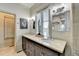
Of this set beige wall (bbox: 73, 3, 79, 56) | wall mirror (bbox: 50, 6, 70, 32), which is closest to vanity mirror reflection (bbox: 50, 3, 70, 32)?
wall mirror (bbox: 50, 6, 70, 32)

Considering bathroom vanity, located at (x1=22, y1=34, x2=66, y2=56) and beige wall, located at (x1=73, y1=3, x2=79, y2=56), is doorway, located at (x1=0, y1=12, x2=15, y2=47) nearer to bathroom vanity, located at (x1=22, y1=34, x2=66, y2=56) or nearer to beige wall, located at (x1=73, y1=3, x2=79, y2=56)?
bathroom vanity, located at (x1=22, y1=34, x2=66, y2=56)

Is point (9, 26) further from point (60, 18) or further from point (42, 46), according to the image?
point (60, 18)

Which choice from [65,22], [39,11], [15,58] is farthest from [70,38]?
[15,58]

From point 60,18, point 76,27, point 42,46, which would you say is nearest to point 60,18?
point 60,18

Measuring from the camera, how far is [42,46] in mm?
1036

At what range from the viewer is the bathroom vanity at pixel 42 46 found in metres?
0.81

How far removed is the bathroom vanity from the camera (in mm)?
814

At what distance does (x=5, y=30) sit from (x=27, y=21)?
2.08 ft

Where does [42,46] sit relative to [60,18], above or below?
below

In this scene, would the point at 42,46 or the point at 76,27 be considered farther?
the point at 42,46

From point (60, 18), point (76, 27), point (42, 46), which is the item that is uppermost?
point (60, 18)

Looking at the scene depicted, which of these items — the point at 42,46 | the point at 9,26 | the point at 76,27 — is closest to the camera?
the point at 76,27

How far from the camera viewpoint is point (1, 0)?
2.81ft

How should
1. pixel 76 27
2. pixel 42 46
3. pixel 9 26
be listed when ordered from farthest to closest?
pixel 9 26
pixel 42 46
pixel 76 27
